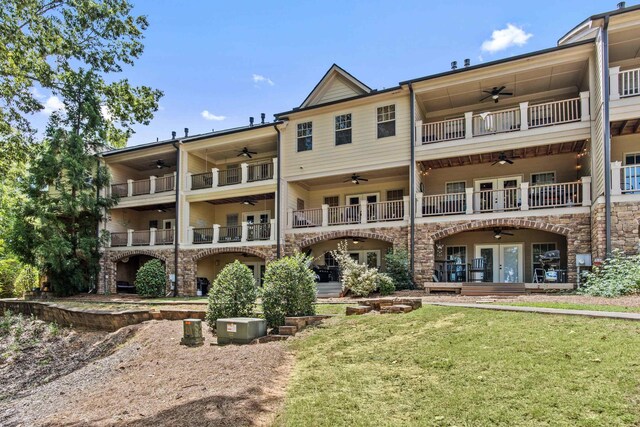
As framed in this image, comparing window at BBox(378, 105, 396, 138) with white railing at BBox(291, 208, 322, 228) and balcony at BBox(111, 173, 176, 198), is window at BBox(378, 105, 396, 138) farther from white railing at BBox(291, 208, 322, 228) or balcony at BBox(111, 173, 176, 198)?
balcony at BBox(111, 173, 176, 198)

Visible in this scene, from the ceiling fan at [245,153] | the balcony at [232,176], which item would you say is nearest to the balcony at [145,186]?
the balcony at [232,176]

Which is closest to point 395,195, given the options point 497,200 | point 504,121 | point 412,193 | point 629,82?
point 412,193

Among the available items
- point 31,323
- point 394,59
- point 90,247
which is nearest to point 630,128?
point 394,59

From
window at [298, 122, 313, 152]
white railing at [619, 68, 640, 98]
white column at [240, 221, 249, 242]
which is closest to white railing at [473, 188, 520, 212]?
white railing at [619, 68, 640, 98]

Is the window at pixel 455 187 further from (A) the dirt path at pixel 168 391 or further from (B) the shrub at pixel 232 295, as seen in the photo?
(A) the dirt path at pixel 168 391

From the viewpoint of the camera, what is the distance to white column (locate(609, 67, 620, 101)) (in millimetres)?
12430

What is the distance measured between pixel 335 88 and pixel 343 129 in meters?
2.64

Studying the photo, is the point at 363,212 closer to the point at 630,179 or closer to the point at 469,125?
the point at 469,125

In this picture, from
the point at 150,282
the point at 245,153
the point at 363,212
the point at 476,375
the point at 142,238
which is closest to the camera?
the point at 476,375

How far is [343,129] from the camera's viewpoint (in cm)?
1788

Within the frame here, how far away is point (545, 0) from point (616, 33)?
2.48 metres

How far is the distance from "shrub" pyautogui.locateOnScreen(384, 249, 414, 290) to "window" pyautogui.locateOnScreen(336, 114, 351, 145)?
5.53 metres

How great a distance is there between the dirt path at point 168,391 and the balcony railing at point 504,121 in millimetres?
11852

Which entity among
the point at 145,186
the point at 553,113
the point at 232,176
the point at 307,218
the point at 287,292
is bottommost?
the point at 287,292
